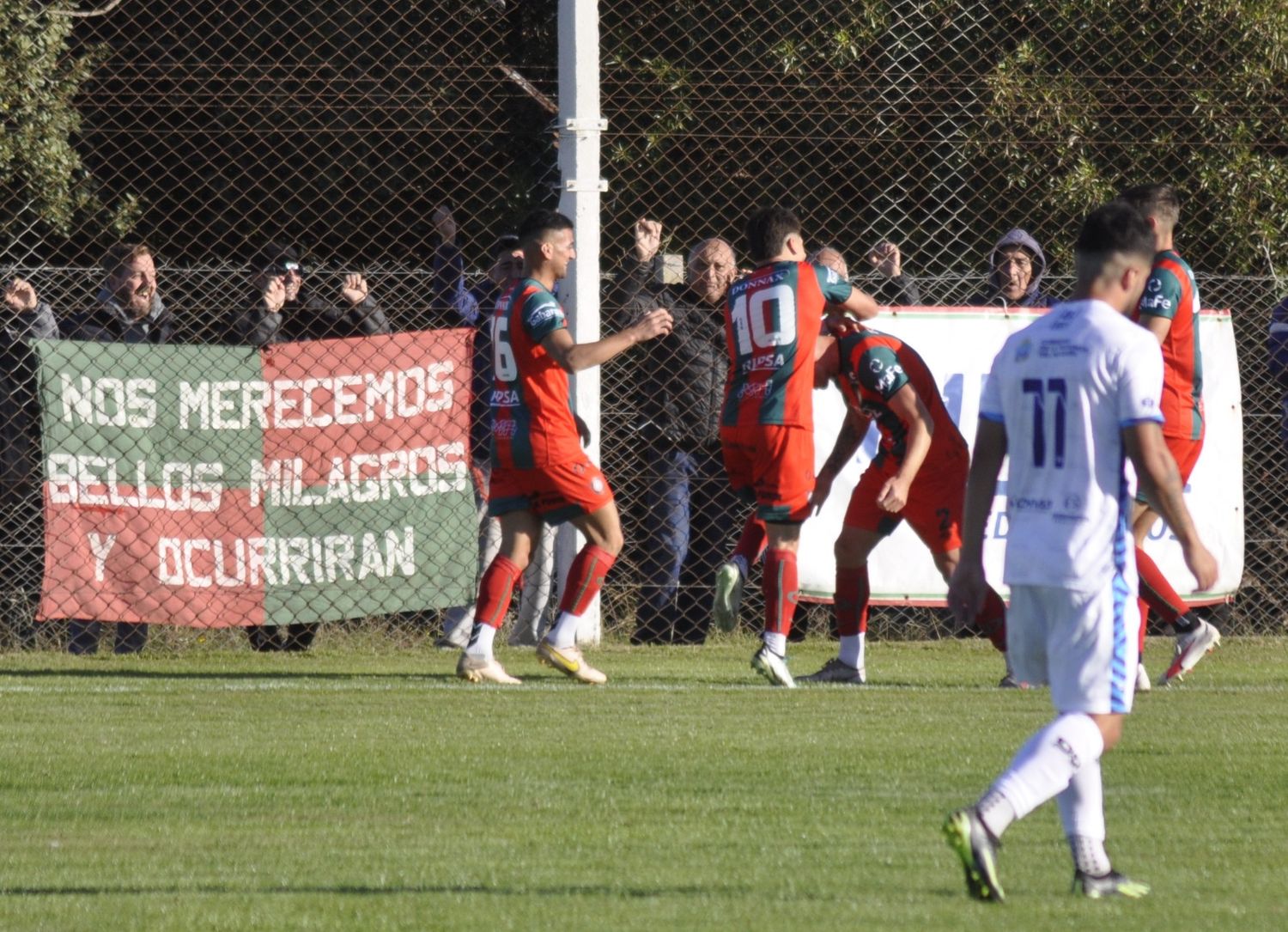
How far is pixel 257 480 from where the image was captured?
1088 cm

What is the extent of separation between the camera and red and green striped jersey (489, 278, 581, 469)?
9.27m

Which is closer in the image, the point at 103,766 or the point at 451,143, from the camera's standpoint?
the point at 103,766

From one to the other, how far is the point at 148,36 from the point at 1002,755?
976 cm

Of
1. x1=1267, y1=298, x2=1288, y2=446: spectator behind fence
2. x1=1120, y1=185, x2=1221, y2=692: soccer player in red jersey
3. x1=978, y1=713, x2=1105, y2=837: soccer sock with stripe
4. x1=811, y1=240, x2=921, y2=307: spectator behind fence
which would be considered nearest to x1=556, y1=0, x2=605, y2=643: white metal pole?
x1=811, y1=240, x2=921, y2=307: spectator behind fence

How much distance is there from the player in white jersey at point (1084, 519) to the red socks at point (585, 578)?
476 cm

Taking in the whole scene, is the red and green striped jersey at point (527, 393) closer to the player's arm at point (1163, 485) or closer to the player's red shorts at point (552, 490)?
the player's red shorts at point (552, 490)

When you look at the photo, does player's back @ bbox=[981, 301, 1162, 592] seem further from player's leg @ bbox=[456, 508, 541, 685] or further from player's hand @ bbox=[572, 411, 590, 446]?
player's hand @ bbox=[572, 411, 590, 446]

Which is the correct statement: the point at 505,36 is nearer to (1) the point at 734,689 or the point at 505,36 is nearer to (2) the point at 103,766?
(1) the point at 734,689

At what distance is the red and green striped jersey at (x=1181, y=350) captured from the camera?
8.54 metres

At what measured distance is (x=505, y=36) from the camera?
14844 millimetres

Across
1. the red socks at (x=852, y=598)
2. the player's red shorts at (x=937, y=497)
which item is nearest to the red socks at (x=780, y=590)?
the red socks at (x=852, y=598)

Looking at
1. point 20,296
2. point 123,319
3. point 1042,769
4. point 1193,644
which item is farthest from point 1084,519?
point 20,296

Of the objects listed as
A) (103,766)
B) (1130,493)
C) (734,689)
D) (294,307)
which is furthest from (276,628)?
(1130,493)

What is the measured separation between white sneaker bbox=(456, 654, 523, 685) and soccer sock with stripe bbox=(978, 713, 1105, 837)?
4961 mm
